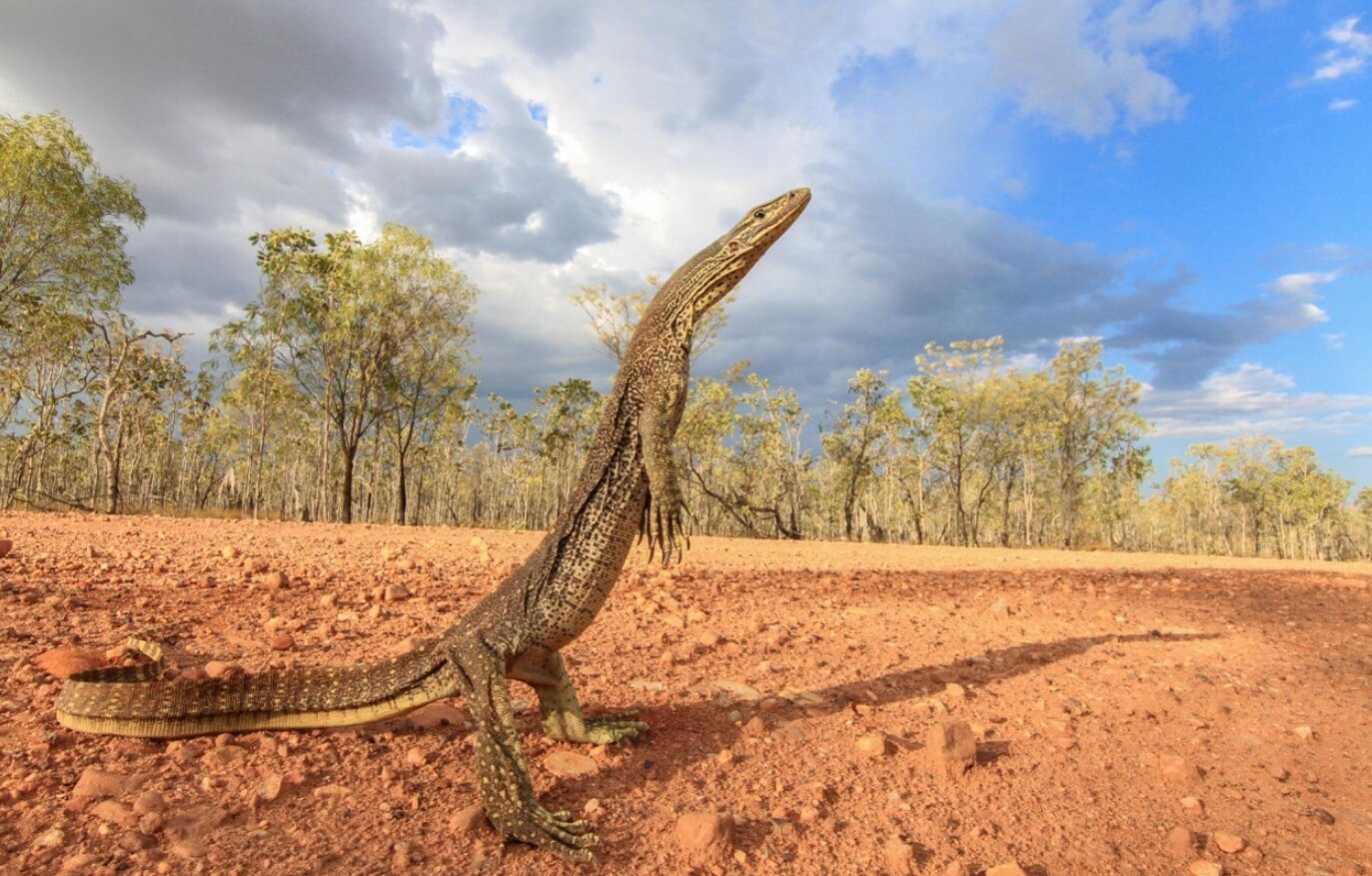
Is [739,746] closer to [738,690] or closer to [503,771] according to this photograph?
[738,690]

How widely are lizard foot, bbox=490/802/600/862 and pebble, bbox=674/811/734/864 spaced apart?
14.7 inches

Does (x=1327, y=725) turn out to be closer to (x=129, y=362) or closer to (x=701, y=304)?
(x=701, y=304)

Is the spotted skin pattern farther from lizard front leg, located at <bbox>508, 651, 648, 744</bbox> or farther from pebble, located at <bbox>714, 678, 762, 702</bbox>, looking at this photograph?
pebble, located at <bbox>714, 678, 762, 702</bbox>

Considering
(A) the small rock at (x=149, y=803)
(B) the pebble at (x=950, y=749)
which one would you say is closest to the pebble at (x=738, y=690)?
(B) the pebble at (x=950, y=749)

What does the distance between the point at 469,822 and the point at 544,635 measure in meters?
0.94

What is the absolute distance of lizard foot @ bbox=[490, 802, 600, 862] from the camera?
2957mm

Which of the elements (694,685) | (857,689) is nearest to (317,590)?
(694,685)

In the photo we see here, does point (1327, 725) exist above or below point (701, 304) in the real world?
below

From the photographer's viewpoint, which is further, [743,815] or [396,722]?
[396,722]

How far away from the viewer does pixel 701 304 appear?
4105 mm

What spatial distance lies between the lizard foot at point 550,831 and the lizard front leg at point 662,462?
126cm

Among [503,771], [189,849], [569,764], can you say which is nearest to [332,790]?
[189,849]

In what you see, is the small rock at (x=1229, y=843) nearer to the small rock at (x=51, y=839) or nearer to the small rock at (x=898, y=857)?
the small rock at (x=898, y=857)

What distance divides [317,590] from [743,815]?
533cm
